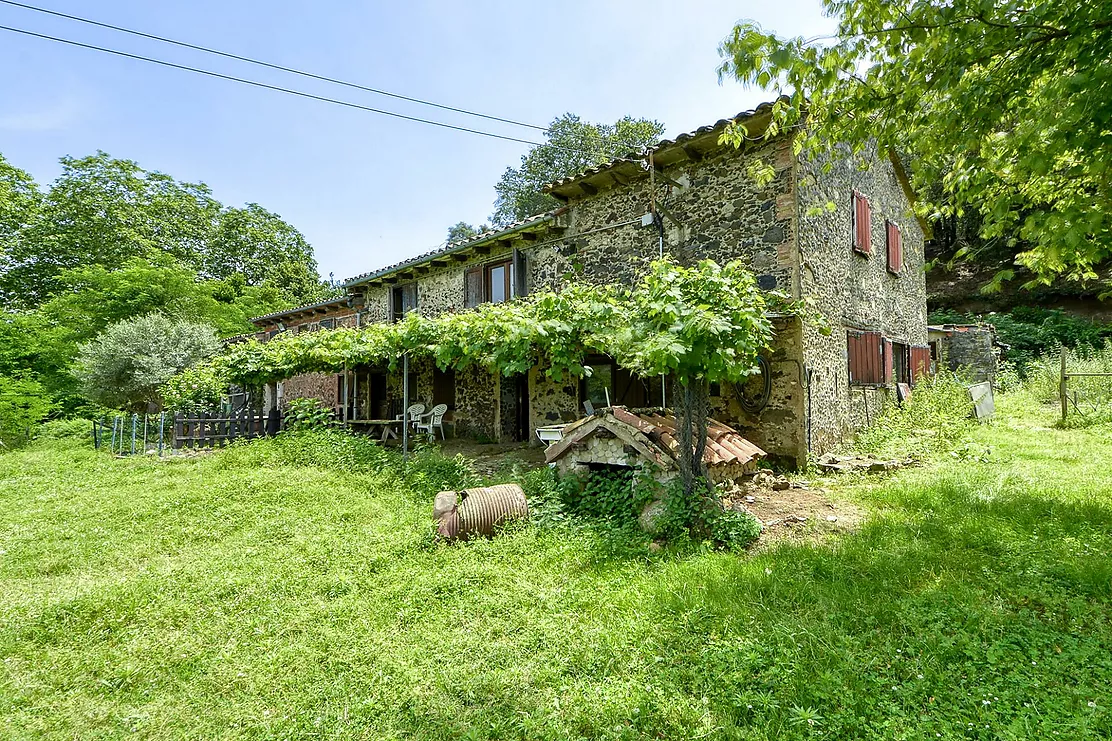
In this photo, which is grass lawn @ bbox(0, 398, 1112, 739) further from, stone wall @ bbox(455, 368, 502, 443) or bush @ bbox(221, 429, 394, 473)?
stone wall @ bbox(455, 368, 502, 443)

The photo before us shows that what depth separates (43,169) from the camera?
2258cm

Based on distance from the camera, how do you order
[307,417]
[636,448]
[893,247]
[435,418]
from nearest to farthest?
[636,448] → [307,417] → [893,247] → [435,418]

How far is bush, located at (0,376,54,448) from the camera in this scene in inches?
510

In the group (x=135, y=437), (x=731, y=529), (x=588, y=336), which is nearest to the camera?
(x=731, y=529)

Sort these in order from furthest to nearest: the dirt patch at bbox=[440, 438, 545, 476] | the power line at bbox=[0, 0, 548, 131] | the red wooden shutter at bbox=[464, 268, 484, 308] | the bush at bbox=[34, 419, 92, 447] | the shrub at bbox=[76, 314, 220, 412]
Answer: the shrub at bbox=[76, 314, 220, 412], the bush at bbox=[34, 419, 92, 447], the red wooden shutter at bbox=[464, 268, 484, 308], the dirt patch at bbox=[440, 438, 545, 476], the power line at bbox=[0, 0, 548, 131]

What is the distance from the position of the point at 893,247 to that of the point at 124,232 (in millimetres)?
31486

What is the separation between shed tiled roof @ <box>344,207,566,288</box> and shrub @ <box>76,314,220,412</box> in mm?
6120

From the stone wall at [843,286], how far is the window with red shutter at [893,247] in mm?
171

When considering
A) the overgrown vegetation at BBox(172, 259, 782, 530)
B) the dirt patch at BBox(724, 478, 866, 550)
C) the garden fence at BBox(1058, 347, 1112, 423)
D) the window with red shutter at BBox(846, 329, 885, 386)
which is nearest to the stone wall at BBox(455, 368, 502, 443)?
the overgrown vegetation at BBox(172, 259, 782, 530)

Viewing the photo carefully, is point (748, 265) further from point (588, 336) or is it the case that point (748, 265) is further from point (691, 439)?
point (691, 439)

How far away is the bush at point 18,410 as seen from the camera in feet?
42.5

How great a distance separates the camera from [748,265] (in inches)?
322

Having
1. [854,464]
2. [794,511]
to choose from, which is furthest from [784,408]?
[794,511]

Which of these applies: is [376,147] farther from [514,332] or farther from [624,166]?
[514,332]
